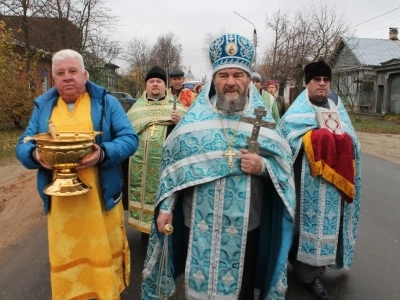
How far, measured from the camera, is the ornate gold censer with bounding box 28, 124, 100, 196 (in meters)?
2.57

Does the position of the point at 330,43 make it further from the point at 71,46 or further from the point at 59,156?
the point at 59,156

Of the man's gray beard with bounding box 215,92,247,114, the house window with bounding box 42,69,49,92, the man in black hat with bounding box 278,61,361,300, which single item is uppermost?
the house window with bounding box 42,69,49,92

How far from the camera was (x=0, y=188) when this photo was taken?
8289mm

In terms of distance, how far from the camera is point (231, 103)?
2.63 meters

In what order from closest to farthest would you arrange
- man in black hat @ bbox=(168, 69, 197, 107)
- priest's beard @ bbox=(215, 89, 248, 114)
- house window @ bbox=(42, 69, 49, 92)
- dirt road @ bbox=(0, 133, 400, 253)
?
priest's beard @ bbox=(215, 89, 248, 114), dirt road @ bbox=(0, 133, 400, 253), man in black hat @ bbox=(168, 69, 197, 107), house window @ bbox=(42, 69, 49, 92)

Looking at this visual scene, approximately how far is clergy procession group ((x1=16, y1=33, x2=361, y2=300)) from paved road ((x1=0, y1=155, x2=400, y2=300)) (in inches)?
11.1

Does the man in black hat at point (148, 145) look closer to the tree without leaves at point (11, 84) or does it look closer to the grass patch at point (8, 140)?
the grass patch at point (8, 140)

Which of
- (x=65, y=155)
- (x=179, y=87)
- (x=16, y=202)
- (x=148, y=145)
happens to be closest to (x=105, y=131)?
(x=65, y=155)

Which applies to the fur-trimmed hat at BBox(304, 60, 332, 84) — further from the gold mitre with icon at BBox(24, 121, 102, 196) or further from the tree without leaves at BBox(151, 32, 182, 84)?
the tree without leaves at BBox(151, 32, 182, 84)

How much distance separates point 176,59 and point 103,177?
70187mm

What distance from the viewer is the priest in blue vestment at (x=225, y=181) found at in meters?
2.62

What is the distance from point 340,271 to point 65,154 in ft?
10.6

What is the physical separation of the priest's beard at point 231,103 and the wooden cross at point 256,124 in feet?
0.29

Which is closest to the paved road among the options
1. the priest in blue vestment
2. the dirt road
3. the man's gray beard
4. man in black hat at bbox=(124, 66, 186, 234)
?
the dirt road
